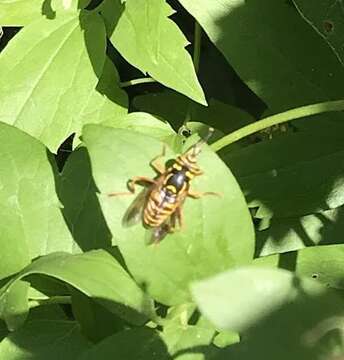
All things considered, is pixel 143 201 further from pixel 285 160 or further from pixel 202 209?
pixel 285 160

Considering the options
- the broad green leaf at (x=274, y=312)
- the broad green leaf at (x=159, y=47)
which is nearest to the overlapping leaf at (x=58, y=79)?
the broad green leaf at (x=159, y=47)

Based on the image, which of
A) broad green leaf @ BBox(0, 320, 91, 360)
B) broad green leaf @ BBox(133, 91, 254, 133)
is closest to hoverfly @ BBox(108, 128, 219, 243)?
broad green leaf @ BBox(0, 320, 91, 360)

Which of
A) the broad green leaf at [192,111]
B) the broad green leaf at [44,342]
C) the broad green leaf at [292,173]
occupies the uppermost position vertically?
the broad green leaf at [192,111]

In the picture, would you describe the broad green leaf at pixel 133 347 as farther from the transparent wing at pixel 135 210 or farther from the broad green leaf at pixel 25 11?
the broad green leaf at pixel 25 11

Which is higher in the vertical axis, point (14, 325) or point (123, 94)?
point (123, 94)

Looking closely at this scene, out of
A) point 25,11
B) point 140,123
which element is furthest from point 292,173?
point 25,11

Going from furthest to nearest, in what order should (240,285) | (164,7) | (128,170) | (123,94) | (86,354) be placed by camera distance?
(123,94) < (164,7) < (86,354) < (128,170) < (240,285)

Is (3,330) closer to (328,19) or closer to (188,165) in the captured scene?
(188,165)

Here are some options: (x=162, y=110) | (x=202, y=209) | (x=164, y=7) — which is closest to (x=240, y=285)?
(x=202, y=209)
